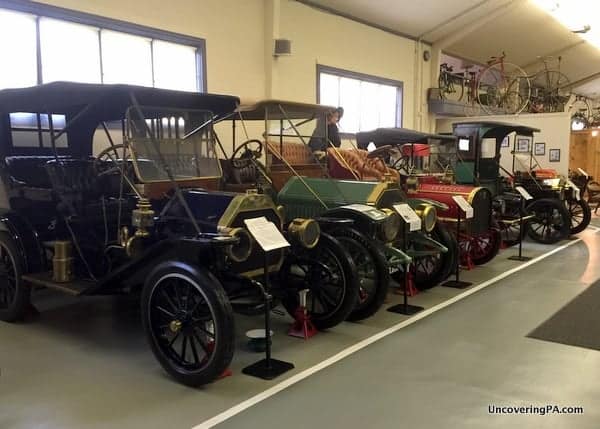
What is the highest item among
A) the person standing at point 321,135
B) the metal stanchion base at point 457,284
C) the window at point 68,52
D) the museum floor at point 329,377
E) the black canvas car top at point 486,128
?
the window at point 68,52

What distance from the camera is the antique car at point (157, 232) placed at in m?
3.34

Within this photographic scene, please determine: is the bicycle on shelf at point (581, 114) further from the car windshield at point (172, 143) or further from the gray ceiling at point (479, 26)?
the car windshield at point (172, 143)

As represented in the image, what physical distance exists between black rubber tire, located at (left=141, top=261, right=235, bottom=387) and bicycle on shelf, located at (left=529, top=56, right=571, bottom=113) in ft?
44.5

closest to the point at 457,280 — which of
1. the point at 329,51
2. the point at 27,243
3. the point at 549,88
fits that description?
the point at 27,243

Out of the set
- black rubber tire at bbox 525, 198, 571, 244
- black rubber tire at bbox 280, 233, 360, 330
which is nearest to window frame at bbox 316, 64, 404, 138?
black rubber tire at bbox 525, 198, 571, 244

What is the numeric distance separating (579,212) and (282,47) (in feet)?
20.4

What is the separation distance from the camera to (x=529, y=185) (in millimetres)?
9031

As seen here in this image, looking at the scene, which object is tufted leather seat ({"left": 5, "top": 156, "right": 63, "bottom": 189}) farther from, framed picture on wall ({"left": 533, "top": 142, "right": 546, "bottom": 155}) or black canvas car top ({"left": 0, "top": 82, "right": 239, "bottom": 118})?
framed picture on wall ({"left": 533, "top": 142, "right": 546, "bottom": 155})

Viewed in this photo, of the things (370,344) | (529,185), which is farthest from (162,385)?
(529,185)

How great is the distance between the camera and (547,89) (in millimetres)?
15758

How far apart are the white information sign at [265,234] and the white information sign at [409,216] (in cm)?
159

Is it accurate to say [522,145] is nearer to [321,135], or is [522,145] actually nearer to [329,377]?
[321,135]

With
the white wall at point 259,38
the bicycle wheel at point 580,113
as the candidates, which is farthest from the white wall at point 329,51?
the bicycle wheel at point 580,113

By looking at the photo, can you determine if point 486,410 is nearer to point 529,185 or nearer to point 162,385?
point 162,385
